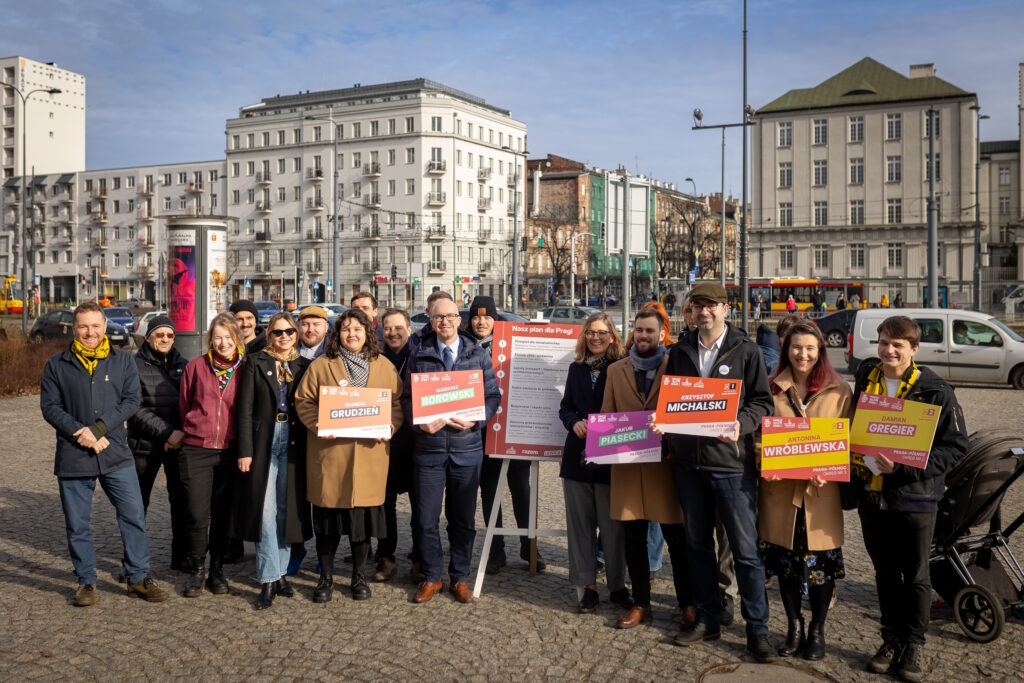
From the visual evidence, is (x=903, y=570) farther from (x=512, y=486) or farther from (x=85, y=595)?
(x=85, y=595)

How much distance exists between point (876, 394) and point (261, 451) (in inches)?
163

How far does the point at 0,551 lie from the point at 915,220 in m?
80.6

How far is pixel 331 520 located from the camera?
657cm

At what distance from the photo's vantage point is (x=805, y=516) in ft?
18.2

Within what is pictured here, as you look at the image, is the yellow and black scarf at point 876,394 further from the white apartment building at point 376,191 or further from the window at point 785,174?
the window at point 785,174

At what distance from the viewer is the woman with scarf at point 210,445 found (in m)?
6.71

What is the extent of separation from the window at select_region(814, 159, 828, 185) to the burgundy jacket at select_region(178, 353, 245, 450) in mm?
81625

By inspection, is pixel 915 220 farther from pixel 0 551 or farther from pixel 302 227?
pixel 0 551

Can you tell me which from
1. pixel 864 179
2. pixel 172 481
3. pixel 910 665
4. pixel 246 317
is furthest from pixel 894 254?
pixel 172 481

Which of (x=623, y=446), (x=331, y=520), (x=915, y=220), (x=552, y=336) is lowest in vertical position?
(x=331, y=520)

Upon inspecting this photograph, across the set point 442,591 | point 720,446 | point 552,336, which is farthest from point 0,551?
point 720,446

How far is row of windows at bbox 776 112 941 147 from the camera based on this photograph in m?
78.4

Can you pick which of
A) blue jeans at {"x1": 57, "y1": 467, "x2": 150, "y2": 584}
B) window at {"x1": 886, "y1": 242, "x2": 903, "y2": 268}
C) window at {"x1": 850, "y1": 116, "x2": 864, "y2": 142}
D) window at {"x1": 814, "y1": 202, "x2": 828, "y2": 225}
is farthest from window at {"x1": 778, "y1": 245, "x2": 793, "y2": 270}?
blue jeans at {"x1": 57, "y1": 467, "x2": 150, "y2": 584}

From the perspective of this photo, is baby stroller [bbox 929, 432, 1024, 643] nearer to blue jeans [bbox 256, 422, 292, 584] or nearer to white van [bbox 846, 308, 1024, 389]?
blue jeans [bbox 256, 422, 292, 584]
